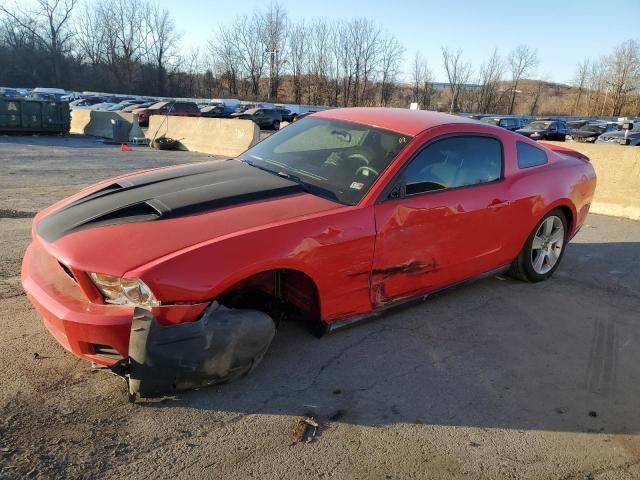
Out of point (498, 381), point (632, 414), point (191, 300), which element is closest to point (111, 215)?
point (191, 300)

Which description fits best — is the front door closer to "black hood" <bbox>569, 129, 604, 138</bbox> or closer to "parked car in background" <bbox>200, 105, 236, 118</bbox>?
"black hood" <bbox>569, 129, 604, 138</bbox>

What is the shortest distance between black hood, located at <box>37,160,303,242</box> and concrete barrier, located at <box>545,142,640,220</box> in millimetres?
7030

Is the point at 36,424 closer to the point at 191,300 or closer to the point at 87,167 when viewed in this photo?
the point at 191,300

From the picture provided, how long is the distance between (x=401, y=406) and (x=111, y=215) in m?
2.04

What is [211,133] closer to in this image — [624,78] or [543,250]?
[543,250]

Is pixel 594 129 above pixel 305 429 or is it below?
above

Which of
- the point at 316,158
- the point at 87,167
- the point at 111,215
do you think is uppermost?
the point at 316,158

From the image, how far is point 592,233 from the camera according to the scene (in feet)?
23.0

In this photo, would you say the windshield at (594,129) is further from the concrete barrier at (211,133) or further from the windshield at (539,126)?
the concrete barrier at (211,133)

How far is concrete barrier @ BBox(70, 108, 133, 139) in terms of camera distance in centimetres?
A: 2134

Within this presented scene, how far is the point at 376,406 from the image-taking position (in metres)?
2.72

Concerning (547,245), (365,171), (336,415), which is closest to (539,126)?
(547,245)

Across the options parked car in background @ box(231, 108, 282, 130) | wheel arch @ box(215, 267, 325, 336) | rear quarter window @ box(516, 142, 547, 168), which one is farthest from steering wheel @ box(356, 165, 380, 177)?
parked car in background @ box(231, 108, 282, 130)

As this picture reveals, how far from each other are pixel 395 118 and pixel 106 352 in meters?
2.73
